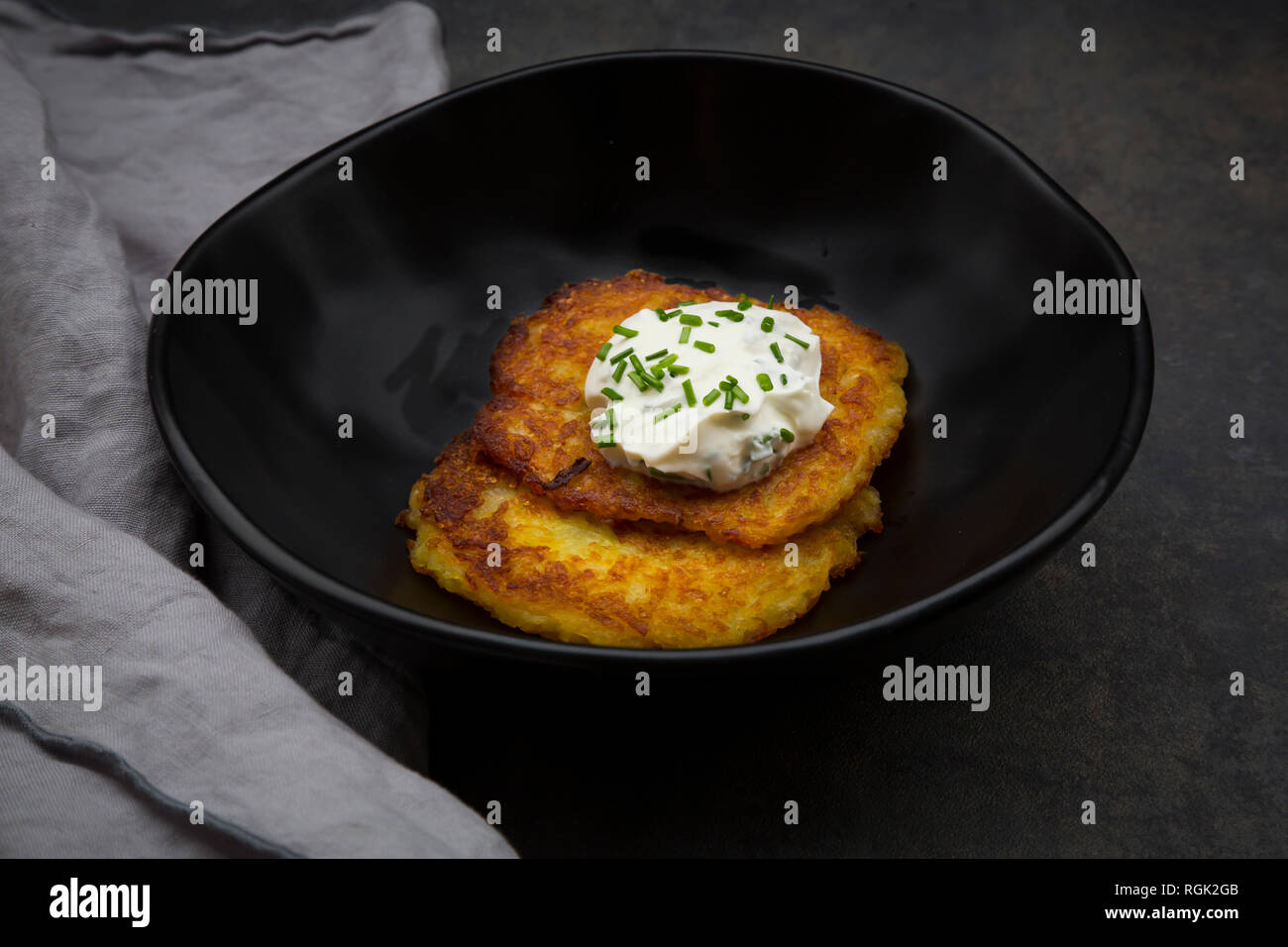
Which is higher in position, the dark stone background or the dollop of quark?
the dollop of quark

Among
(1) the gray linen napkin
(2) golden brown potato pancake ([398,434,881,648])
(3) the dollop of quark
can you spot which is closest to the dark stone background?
(2) golden brown potato pancake ([398,434,881,648])

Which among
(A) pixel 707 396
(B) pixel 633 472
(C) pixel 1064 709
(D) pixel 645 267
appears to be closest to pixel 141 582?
(B) pixel 633 472

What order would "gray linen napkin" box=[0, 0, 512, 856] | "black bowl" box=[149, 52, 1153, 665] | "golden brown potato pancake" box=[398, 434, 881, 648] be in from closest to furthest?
"gray linen napkin" box=[0, 0, 512, 856], "golden brown potato pancake" box=[398, 434, 881, 648], "black bowl" box=[149, 52, 1153, 665]

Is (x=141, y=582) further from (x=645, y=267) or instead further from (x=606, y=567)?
(x=645, y=267)

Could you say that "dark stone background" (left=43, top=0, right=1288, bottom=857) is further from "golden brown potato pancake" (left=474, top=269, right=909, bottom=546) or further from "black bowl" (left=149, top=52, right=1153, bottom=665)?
"golden brown potato pancake" (left=474, top=269, right=909, bottom=546)

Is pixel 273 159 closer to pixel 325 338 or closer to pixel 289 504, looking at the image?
pixel 325 338
